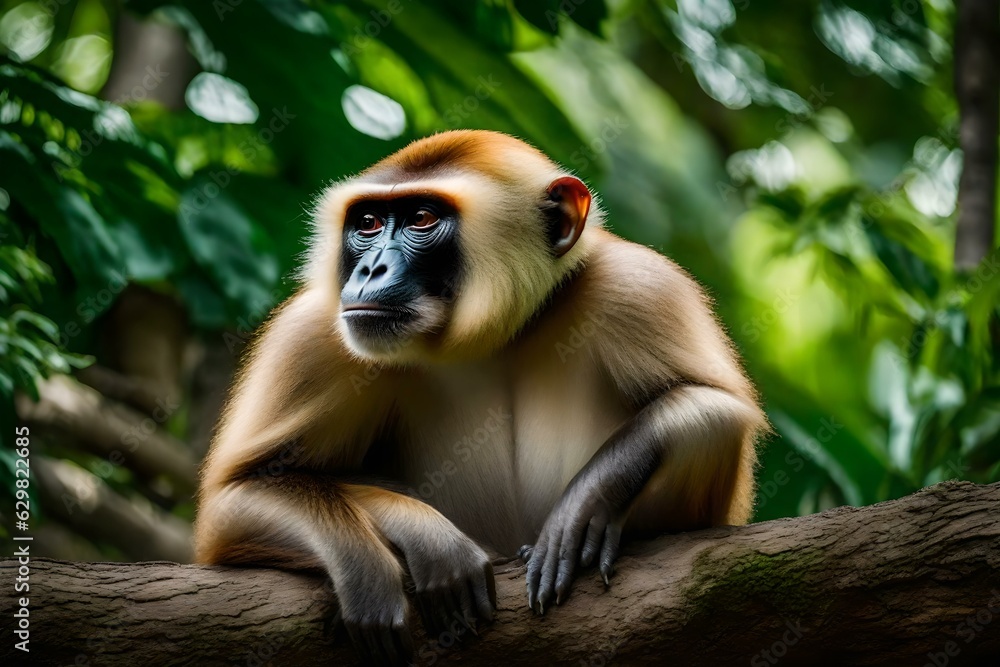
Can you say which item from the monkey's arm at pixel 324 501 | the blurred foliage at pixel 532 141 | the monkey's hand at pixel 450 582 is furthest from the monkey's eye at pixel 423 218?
the blurred foliage at pixel 532 141

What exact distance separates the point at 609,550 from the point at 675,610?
0.40 metres

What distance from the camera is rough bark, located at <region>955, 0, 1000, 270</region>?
785cm

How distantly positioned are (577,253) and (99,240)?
10.2 ft

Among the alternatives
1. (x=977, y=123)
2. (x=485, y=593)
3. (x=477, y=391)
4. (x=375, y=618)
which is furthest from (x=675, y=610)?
(x=977, y=123)

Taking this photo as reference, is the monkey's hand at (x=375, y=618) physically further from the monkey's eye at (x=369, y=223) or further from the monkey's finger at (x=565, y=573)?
the monkey's eye at (x=369, y=223)

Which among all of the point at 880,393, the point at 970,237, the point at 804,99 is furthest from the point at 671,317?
the point at 804,99

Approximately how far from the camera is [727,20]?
386 inches

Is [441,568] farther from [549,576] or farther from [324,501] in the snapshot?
[324,501]

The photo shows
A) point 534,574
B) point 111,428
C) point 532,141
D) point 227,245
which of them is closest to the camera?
point 534,574

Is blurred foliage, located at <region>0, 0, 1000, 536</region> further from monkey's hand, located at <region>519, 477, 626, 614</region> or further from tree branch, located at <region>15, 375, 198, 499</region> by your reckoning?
monkey's hand, located at <region>519, 477, 626, 614</region>

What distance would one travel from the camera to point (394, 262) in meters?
5.36

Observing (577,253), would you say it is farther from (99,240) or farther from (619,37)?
(619,37)

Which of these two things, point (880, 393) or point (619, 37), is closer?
point (880, 393)

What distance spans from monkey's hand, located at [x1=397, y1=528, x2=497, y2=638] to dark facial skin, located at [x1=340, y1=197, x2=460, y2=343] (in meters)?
0.98
